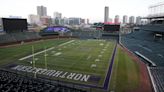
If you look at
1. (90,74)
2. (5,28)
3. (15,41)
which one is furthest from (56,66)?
(5,28)

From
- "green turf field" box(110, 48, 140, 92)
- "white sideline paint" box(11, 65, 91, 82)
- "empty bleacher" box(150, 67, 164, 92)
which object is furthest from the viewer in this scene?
"white sideline paint" box(11, 65, 91, 82)

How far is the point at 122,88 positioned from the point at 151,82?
592 cm

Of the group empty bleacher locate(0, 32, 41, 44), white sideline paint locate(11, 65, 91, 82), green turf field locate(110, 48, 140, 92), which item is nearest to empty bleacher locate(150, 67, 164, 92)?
green turf field locate(110, 48, 140, 92)

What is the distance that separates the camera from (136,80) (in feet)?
68.7

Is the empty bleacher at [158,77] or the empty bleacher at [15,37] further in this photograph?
the empty bleacher at [15,37]

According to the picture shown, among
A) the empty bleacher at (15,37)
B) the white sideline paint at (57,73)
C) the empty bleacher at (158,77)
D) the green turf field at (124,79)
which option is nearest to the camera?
the green turf field at (124,79)

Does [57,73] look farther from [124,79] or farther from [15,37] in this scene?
[15,37]

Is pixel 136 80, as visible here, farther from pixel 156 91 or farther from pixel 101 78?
pixel 101 78

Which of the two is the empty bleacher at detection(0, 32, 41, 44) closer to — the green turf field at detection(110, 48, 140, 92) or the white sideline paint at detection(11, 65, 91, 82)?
the white sideline paint at detection(11, 65, 91, 82)

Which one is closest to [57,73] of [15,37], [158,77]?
[158,77]

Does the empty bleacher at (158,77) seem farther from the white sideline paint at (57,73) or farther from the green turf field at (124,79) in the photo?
the white sideline paint at (57,73)

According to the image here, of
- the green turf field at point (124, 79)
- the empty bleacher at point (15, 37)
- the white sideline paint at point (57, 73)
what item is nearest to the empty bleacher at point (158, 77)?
the green turf field at point (124, 79)

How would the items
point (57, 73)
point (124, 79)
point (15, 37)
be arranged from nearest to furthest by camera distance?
point (124, 79), point (57, 73), point (15, 37)

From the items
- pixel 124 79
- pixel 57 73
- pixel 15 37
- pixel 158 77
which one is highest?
pixel 15 37
